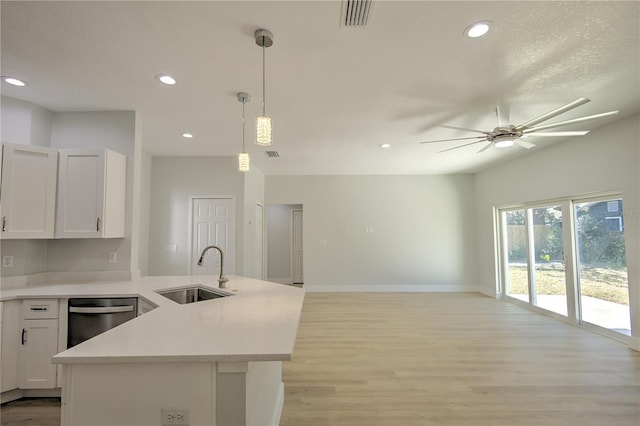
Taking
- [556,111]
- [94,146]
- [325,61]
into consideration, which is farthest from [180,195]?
[556,111]

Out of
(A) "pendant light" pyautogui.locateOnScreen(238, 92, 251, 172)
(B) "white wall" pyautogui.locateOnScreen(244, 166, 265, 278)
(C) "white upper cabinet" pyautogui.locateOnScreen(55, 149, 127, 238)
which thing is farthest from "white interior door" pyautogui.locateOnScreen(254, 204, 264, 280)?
(A) "pendant light" pyautogui.locateOnScreen(238, 92, 251, 172)

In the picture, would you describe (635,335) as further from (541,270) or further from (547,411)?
(547,411)

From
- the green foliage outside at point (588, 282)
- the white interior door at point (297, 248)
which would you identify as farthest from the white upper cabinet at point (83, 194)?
the green foliage outside at point (588, 282)

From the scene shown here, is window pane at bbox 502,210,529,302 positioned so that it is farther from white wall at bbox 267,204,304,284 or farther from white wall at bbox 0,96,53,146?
white wall at bbox 0,96,53,146

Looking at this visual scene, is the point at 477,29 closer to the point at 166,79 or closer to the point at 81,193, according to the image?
the point at 166,79

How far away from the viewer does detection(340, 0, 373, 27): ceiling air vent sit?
1685 millimetres

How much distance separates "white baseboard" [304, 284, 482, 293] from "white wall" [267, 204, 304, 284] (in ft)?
4.79

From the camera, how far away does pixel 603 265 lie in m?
3.94

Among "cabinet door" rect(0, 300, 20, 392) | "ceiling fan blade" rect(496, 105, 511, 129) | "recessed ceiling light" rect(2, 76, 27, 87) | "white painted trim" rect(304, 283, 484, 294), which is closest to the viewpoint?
"cabinet door" rect(0, 300, 20, 392)

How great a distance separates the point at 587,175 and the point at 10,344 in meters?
6.53

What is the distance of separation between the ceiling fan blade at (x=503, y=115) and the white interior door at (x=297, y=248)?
5728 mm

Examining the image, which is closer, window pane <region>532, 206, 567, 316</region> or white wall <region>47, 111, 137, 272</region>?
white wall <region>47, 111, 137, 272</region>

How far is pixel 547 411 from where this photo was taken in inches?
89.0

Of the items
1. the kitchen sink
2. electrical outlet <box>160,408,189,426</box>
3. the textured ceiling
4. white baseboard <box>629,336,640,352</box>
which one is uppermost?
the textured ceiling
